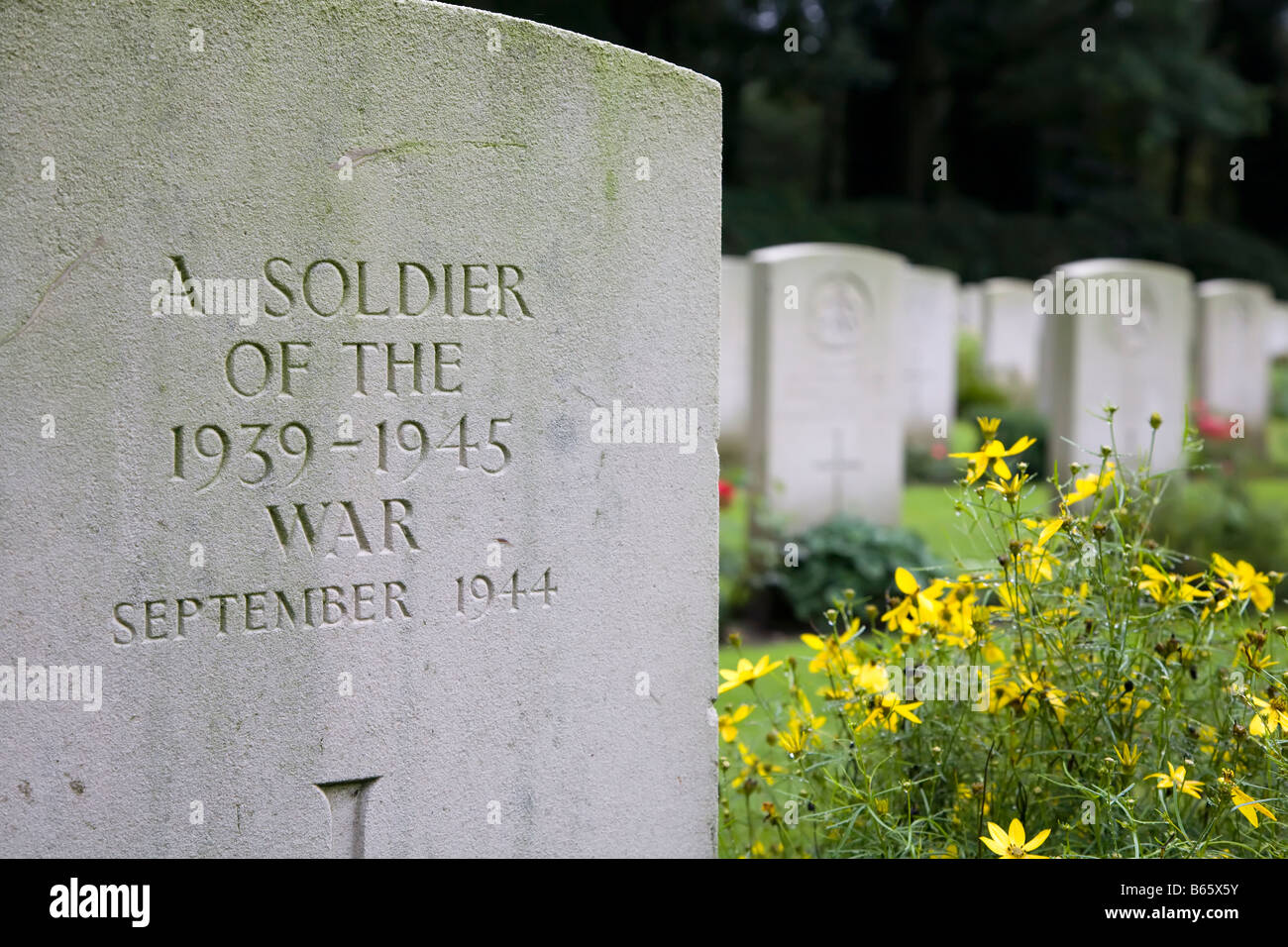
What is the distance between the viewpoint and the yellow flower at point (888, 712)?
2566 mm

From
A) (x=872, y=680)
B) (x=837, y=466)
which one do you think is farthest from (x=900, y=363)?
(x=872, y=680)

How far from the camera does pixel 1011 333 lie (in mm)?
15242

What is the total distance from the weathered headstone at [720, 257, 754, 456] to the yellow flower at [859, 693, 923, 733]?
24.4ft

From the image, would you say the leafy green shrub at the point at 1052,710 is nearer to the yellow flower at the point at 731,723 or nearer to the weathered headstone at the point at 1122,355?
the yellow flower at the point at 731,723

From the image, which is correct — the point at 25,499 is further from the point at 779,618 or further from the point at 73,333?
the point at 779,618

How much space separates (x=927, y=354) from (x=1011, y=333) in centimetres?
371

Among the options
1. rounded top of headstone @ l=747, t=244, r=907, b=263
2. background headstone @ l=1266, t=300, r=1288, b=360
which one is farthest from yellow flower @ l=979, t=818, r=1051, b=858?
background headstone @ l=1266, t=300, r=1288, b=360

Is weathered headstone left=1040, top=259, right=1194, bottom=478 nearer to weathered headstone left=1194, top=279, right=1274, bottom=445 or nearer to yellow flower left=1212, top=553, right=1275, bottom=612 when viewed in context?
weathered headstone left=1194, top=279, right=1274, bottom=445

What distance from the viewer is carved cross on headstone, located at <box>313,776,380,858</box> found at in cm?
247

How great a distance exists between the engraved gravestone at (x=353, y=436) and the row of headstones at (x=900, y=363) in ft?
5.74

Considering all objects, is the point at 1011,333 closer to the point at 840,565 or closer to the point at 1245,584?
the point at 840,565

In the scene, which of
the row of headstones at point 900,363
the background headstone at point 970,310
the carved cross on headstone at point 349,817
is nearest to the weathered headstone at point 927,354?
the row of headstones at point 900,363

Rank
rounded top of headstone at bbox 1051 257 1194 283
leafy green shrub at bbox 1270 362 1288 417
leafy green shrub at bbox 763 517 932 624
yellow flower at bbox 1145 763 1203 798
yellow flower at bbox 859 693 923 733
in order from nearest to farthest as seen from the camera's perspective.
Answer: yellow flower at bbox 1145 763 1203 798, yellow flower at bbox 859 693 923 733, leafy green shrub at bbox 763 517 932 624, rounded top of headstone at bbox 1051 257 1194 283, leafy green shrub at bbox 1270 362 1288 417

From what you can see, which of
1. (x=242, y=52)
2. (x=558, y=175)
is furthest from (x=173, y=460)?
(x=558, y=175)
